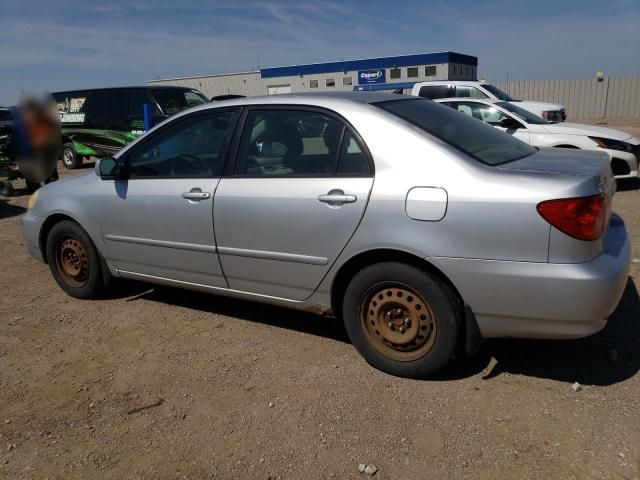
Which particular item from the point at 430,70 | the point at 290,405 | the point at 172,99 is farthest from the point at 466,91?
the point at 430,70

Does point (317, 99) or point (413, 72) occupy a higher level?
point (413, 72)

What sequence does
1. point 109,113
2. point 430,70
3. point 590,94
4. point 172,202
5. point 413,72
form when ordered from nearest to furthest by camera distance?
point 172,202 < point 109,113 < point 590,94 < point 430,70 < point 413,72

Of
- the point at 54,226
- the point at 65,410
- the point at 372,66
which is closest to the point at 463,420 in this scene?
the point at 65,410

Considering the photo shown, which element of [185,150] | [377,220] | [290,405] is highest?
[185,150]

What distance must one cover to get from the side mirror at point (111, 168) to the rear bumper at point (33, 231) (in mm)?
986

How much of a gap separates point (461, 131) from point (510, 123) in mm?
6079

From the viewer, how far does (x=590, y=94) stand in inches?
990

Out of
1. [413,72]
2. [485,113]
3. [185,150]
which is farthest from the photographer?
[413,72]

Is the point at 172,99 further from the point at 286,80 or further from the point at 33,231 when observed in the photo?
the point at 286,80

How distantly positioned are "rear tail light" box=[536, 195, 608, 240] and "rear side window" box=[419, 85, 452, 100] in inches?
415

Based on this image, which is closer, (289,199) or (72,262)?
(289,199)

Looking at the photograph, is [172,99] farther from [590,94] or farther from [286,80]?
[286,80]

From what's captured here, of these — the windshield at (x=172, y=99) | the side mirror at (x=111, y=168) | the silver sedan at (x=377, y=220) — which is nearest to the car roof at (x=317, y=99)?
the silver sedan at (x=377, y=220)

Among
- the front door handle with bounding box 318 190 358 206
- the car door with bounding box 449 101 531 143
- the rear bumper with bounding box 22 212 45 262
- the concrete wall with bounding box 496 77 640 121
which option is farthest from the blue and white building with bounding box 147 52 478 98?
the front door handle with bounding box 318 190 358 206
